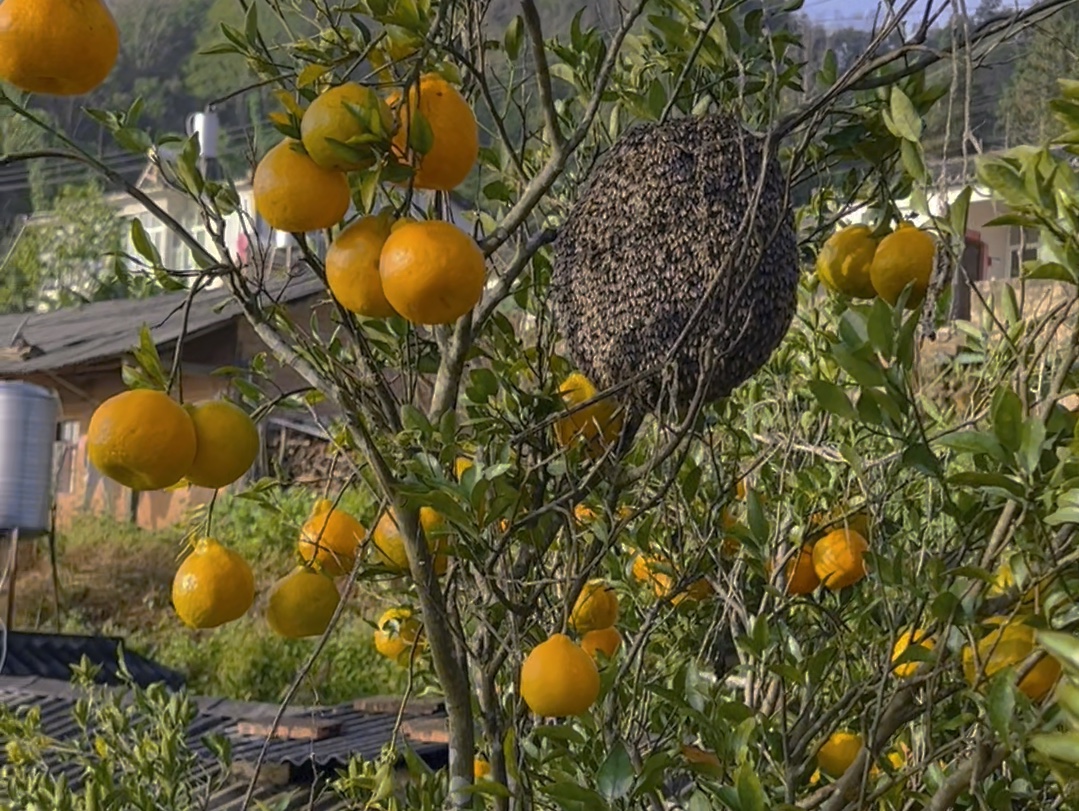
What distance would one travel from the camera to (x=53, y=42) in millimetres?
1150

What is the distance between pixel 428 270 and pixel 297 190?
0.42 ft

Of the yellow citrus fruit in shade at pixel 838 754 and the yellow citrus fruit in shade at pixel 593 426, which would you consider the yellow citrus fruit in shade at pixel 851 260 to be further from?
the yellow citrus fruit in shade at pixel 838 754

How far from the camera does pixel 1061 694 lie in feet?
2.52

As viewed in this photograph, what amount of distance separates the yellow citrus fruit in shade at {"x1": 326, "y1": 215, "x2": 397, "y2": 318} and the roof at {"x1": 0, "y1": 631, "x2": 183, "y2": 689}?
5.44 meters

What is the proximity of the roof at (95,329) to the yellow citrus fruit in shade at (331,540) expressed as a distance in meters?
7.36

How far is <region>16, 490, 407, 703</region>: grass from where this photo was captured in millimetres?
9062

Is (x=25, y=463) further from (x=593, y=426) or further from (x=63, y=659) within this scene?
(x=593, y=426)

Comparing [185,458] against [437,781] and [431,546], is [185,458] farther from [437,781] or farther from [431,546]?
[437,781]

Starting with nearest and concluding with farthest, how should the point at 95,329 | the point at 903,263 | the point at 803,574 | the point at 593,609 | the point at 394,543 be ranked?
the point at 903,263 → the point at 394,543 → the point at 593,609 → the point at 803,574 → the point at 95,329

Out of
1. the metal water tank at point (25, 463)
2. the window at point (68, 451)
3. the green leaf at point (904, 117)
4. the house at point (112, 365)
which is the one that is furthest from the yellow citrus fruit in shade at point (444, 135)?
the window at point (68, 451)

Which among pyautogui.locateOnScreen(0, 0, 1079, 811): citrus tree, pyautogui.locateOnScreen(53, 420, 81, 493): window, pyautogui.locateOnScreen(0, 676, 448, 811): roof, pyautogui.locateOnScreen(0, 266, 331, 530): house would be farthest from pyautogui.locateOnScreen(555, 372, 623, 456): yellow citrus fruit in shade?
pyautogui.locateOnScreen(53, 420, 81, 493): window

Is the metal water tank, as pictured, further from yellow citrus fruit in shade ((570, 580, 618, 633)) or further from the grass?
yellow citrus fruit in shade ((570, 580, 618, 633))

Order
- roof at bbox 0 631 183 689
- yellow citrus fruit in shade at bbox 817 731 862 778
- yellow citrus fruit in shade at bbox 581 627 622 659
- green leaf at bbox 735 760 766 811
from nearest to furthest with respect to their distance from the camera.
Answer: green leaf at bbox 735 760 766 811 → yellow citrus fruit in shade at bbox 817 731 862 778 → yellow citrus fruit in shade at bbox 581 627 622 659 → roof at bbox 0 631 183 689

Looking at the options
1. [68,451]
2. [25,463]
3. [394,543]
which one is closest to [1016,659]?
[394,543]
